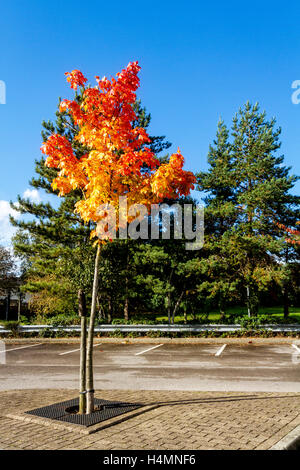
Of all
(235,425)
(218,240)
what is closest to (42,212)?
(218,240)

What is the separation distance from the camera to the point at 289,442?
16.6ft

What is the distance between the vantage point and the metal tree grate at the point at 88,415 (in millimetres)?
6172

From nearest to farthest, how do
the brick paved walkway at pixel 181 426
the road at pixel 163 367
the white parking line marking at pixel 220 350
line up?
the brick paved walkway at pixel 181 426, the road at pixel 163 367, the white parking line marking at pixel 220 350

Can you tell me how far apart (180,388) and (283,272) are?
12.9 meters

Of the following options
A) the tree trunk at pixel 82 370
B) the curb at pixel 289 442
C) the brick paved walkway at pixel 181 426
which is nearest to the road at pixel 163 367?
the brick paved walkway at pixel 181 426

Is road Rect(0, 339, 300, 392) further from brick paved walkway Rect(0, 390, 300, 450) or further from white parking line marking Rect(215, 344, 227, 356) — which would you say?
brick paved walkway Rect(0, 390, 300, 450)

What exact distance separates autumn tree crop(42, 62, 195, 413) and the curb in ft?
10.4

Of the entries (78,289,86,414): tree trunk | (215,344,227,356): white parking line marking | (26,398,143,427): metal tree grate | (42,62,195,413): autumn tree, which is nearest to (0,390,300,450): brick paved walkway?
(26,398,143,427): metal tree grate

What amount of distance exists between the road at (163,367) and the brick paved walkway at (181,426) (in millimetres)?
1370

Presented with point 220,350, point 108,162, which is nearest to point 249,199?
point 220,350

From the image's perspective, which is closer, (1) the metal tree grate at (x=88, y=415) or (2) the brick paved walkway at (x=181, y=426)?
(2) the brick paved walkway at (x=181, y=426)

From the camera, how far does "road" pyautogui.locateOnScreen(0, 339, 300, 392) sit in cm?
951

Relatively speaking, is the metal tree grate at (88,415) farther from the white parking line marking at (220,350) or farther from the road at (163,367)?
the white parking line marking at (220,350)

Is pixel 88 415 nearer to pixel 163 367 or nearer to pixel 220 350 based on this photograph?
pixel 163 367
